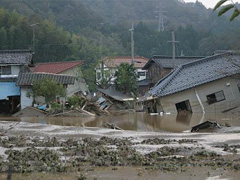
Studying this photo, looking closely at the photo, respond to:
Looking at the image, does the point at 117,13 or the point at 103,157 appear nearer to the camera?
the point at 103,157

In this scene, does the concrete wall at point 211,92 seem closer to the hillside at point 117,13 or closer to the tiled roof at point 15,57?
the tiled roof at point 15,57

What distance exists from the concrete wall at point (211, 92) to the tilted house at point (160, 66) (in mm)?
14330

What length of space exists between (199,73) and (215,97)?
2.13m

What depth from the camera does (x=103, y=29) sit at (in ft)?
292

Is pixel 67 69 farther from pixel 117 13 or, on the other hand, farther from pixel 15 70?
pixel 117 13

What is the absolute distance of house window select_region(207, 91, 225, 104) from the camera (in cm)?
3184

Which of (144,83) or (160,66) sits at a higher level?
(160,66)

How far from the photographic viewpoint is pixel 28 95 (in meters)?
33.9

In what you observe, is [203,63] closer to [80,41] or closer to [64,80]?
[64,80]

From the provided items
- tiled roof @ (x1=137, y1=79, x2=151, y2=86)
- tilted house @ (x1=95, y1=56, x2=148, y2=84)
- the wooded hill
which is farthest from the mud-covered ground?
tiled roof @ (x1=137, y1=79, x2=151, y2=86)

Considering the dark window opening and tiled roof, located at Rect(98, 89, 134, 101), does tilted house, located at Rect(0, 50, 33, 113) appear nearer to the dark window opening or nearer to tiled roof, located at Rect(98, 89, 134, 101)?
tiled roof, located at Rect(98, 89, 134, 101)

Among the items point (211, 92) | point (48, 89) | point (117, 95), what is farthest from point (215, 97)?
A: point (48, 89)

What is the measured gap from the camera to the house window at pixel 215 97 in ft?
104

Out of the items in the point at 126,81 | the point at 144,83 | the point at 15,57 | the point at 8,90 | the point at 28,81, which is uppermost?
the point at 15,57
